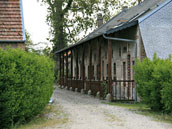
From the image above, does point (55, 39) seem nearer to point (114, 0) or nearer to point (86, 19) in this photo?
point (86, 19)

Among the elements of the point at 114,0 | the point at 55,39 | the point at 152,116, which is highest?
the point at 114,0

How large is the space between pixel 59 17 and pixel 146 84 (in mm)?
27593

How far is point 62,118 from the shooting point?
11.7 meters

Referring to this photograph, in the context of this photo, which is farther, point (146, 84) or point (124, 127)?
point (146, 84)

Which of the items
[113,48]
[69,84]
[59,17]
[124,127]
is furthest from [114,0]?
[124,127]

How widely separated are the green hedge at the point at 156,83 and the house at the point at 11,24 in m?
4.93

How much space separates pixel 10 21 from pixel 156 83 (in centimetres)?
624

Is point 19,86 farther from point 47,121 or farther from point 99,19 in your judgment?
point 99,19

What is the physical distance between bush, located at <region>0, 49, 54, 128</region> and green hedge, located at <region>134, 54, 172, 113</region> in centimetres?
424

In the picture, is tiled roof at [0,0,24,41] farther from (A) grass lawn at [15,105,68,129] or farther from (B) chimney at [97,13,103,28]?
(B) chimney at [97,13,103,28]

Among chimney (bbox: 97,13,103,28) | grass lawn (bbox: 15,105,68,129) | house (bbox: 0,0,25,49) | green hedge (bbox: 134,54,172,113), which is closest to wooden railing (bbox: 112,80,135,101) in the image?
green hedge (bbox: 134,54,172,113)

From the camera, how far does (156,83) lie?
42.9ft

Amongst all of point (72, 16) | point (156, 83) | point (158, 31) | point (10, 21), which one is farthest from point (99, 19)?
point (156, 83)

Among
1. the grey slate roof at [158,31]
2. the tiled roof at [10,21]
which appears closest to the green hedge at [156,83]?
the grey slate roof at [158,31]
